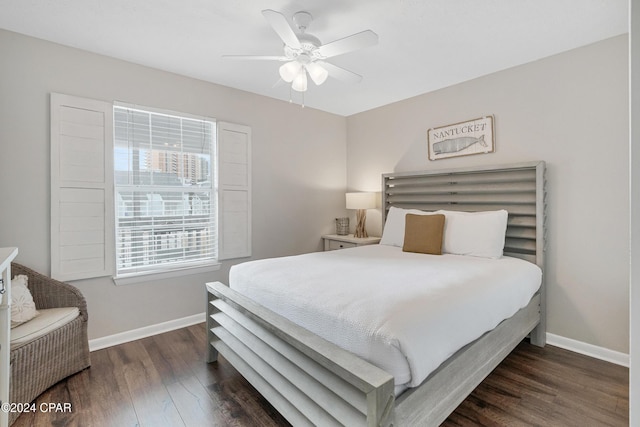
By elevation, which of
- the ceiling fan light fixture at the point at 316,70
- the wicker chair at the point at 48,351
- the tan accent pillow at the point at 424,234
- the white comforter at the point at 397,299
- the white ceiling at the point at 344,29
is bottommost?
the wicker chair at the point at 48,351

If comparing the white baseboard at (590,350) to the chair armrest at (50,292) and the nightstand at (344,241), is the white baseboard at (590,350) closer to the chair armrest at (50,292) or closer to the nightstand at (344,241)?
the nightstand at (344,241)

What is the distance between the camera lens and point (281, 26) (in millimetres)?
1793

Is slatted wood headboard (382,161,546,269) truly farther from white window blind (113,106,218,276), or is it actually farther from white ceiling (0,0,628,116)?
white window blind (113,106,218,276)

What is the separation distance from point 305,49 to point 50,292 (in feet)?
8.24

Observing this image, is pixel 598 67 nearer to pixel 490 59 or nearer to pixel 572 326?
pixel 490 59

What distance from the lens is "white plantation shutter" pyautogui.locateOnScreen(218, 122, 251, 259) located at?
133 inches

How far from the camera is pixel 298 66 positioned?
2.22 meters

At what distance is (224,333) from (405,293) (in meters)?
1.32

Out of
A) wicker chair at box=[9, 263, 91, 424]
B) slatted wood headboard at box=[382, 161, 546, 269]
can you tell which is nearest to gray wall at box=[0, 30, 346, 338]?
wicker chair at box=[9, 263, 91, 424]

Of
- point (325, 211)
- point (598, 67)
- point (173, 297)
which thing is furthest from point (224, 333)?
point (598, 67)

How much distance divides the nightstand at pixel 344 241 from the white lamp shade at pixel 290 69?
2.13m

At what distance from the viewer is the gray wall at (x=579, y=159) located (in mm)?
2406

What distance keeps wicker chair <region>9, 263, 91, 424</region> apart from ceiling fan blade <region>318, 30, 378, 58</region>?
247 centimetres

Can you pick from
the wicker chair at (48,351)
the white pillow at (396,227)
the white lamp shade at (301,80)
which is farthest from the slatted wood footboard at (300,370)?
the white pillow at (396,227)
